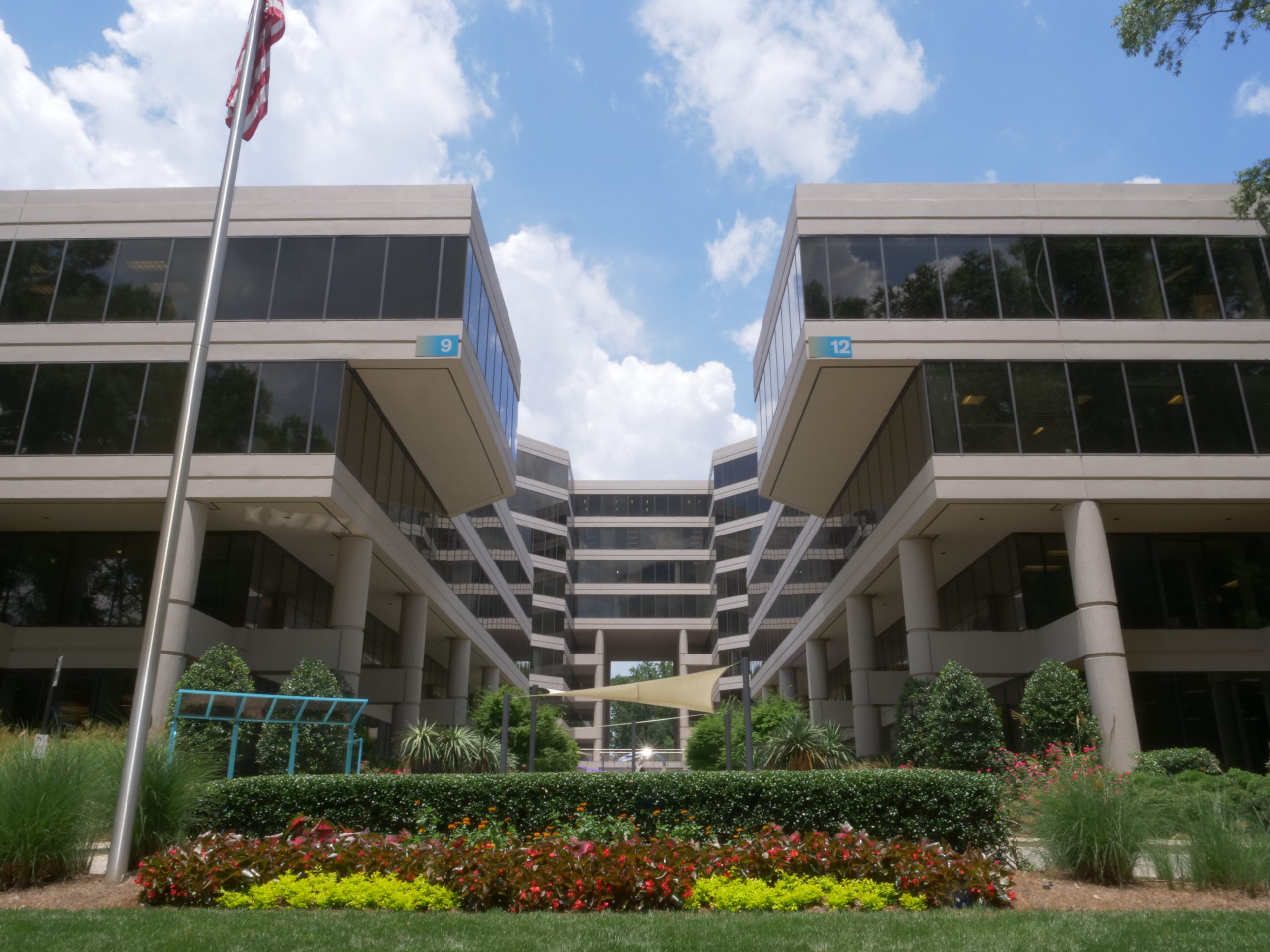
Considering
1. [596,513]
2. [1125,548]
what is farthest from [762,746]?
[596,513]

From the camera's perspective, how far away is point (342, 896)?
1003 centimetres

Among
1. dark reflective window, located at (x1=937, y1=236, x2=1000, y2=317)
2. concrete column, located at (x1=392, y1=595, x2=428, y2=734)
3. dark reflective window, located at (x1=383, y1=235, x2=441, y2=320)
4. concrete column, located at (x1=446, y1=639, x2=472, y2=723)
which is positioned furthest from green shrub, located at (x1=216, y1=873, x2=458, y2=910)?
concrete column, located at (x1=446, y1=639, x2=472, y2=723)

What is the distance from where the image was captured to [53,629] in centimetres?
2727

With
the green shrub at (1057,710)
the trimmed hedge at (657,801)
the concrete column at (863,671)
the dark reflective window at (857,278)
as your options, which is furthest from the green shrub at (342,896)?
the concrete column at (863,671)

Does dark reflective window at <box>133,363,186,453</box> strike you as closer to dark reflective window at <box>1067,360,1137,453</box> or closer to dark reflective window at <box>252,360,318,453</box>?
dark reflective window at <box>252,360,318,453</box>

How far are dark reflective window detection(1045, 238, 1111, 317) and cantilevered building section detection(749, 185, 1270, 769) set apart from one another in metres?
0.06

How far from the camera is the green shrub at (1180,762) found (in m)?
20.1

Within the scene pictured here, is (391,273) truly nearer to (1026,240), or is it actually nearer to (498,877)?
(1026,240)

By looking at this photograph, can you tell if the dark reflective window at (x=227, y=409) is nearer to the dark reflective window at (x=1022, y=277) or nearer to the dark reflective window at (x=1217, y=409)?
the dark reflective window at (x=1022, y=277)

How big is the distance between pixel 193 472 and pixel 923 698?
19.0 meters

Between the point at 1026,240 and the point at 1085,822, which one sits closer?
the point at 1085,822

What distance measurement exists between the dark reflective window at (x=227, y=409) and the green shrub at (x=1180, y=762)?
71.9 ft

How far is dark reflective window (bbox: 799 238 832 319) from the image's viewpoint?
25.8 m

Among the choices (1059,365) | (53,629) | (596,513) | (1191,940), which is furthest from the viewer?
(596,513)
